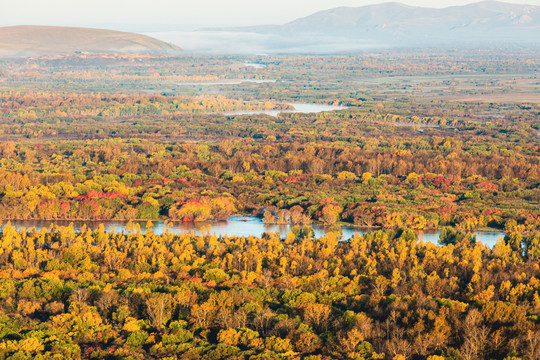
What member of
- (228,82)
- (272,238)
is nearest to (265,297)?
(272,238)

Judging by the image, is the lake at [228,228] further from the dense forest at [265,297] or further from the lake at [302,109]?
the lake at [302,109]

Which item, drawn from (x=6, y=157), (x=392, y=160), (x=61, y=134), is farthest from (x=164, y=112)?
(x=392, y=160)

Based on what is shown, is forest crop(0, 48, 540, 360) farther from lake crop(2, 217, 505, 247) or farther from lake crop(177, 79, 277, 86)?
lake crop(177, 79, 277, 86)

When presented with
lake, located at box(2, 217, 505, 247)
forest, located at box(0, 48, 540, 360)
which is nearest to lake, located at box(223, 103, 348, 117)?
forest, located at box(0, 48, 540, 360)

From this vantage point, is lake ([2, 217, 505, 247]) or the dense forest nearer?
the dense forest

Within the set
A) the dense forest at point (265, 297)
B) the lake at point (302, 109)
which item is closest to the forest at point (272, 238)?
the dense forest at point (265, 297)

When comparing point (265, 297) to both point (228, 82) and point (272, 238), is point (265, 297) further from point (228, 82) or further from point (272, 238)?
point (228, 82)

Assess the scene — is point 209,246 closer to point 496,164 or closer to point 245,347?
point 245,347
